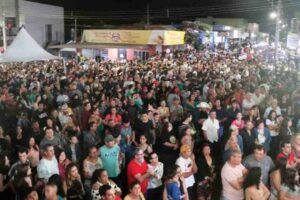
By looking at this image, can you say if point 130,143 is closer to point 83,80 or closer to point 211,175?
point 211,175

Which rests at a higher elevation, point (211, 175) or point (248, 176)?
point (248, 176)

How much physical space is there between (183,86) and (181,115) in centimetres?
348

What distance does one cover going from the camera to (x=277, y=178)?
5.53 meters

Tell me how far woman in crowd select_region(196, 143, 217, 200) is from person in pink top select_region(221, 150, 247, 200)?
689mm

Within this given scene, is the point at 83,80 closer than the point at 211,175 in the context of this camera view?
No

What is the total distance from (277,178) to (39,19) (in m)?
38.1

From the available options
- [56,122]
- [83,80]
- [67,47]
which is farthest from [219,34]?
[56,122]

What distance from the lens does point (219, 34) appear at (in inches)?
1524

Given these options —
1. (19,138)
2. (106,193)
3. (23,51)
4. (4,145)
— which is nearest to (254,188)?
(106,193)

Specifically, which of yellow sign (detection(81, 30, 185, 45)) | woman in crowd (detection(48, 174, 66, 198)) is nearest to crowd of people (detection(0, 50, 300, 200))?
woman in crowd (detection(48, 174, 66, 198))

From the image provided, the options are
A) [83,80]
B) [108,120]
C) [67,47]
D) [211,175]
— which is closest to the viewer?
[211,175]

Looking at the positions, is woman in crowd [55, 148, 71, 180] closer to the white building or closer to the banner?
the banner

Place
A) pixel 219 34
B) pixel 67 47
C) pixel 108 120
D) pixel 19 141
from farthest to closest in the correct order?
pixel 219 34, pixel 67 47, pixel 108 120, pixel 19 141

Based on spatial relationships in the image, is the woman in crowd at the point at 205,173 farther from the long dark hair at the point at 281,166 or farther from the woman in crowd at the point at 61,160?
the woman in crowd at the point at 61,160
